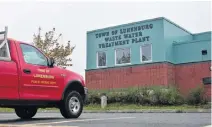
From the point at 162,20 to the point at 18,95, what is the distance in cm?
1710

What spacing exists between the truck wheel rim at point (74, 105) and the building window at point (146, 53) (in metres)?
15.2

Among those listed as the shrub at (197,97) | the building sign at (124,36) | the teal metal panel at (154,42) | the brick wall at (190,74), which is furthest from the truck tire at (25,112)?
the building sign at (124,36)

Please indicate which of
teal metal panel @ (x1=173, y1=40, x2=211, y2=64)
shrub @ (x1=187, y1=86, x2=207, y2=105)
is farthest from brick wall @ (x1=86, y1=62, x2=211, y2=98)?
shrub @ (x1=187, y1=86, x2=207, y2=105)

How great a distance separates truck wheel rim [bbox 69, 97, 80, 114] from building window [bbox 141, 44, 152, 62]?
1515 cm

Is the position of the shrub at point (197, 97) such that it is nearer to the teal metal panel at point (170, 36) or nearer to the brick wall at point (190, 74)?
the brick wall at point (190, 74)

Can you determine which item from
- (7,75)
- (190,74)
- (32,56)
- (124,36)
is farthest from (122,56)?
(7,75)

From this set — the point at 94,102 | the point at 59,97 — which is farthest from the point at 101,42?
the point at 59,97

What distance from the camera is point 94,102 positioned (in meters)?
23.5

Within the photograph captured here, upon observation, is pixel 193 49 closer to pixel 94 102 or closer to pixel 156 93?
pixel 156 93

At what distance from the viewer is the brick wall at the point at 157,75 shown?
23.7 meters

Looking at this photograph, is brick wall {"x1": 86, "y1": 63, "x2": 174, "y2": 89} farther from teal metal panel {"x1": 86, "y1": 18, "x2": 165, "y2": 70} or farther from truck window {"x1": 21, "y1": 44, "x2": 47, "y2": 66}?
truck window {"x1": 21, "y1": 44, "x2": 47, "y2": 66}

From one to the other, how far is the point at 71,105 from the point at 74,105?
0.14 meters

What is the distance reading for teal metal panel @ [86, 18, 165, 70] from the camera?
24359mm

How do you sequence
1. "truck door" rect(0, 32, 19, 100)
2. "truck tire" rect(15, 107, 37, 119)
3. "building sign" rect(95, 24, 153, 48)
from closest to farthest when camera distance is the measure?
1. "truck door" rect(0, 32, 19, 100)
2. "truck tire" rect(15, 107, 37, 119)
3. "building sign" rect(95, 24, 153, 48)
